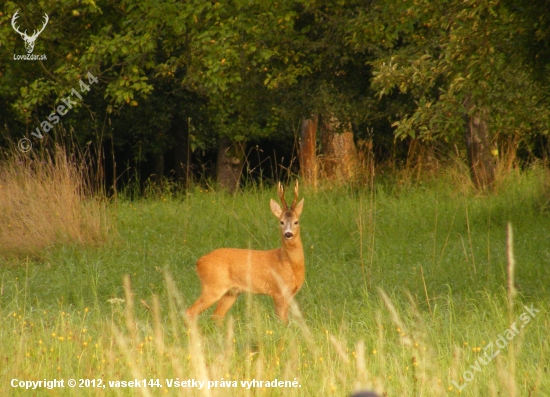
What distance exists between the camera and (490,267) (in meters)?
8.10

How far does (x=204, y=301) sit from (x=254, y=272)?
1.72 ft

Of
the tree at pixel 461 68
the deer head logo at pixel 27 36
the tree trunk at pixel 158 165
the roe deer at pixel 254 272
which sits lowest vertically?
the tree trunk at pixel 158 165

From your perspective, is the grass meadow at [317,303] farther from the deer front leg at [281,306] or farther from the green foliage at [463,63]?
the green foliage at [463,63]

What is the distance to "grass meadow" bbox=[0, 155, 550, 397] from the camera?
15.8 feet

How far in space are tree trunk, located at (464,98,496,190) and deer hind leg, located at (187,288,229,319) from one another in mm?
6181

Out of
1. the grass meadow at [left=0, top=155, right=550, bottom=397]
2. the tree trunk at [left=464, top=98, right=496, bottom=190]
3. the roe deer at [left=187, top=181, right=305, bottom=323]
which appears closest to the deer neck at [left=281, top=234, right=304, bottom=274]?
the roe deer at [left=187, top=181, right=305, bottom=323]

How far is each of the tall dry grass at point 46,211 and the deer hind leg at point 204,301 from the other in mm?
3126

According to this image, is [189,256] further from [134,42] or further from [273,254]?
[134,42]

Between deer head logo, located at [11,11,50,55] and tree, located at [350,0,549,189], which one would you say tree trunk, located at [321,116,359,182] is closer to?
tree, located at [350,0,549,189]

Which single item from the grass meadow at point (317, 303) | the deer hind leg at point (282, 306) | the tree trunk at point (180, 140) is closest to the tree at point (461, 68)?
the grass meadow at point (317, 303)

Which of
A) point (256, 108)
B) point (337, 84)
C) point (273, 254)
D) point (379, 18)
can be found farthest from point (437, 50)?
point (273, 254)

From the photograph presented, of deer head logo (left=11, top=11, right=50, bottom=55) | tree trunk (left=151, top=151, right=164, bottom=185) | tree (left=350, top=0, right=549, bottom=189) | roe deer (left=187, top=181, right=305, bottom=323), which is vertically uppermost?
deer head logo (left=11, top=11, right=50, bottom=55)

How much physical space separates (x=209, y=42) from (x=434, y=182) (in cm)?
456

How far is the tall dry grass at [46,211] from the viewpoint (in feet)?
33.4
